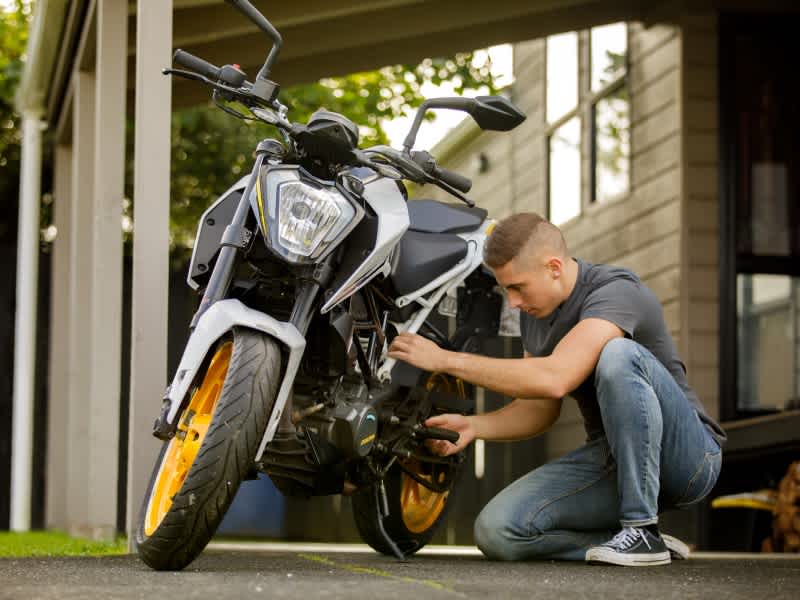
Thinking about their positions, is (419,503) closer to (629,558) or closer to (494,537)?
(494,537)

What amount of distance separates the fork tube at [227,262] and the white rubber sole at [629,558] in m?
1.22

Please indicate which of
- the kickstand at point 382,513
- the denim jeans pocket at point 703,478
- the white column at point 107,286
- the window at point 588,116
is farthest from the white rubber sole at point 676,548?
the window at point 588,116

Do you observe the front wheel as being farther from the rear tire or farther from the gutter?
the gutter

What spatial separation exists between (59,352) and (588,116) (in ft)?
12.4

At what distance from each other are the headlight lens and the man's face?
0.68m

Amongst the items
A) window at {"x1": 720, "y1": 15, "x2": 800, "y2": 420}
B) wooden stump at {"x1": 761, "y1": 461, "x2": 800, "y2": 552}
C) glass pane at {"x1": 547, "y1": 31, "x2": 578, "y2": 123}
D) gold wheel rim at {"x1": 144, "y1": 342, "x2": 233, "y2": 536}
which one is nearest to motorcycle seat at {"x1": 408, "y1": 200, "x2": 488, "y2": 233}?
gold wheel rim at {"x1": 144, "y1": 342, "x2": 233, "y2": 536}

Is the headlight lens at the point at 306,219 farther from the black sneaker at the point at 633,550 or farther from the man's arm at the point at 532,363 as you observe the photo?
the black sneaker at the point at 633,550

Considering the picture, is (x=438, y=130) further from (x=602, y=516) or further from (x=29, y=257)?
(x=602, y=516)

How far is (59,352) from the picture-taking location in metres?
8.13

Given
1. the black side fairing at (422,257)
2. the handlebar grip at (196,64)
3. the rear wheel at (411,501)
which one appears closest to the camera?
the handlebar grip at (196,64)

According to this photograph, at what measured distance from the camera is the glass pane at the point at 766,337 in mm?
7473

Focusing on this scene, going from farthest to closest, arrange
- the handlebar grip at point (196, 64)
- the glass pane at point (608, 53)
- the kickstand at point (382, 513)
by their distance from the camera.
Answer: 1. the glass pane at point (608, 53)
2. the kickstand at point (382, 513)
3. the handlebar grip at point (196, 64)

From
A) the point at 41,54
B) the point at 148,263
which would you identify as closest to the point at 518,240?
the point at 148,263

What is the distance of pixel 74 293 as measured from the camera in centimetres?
709
